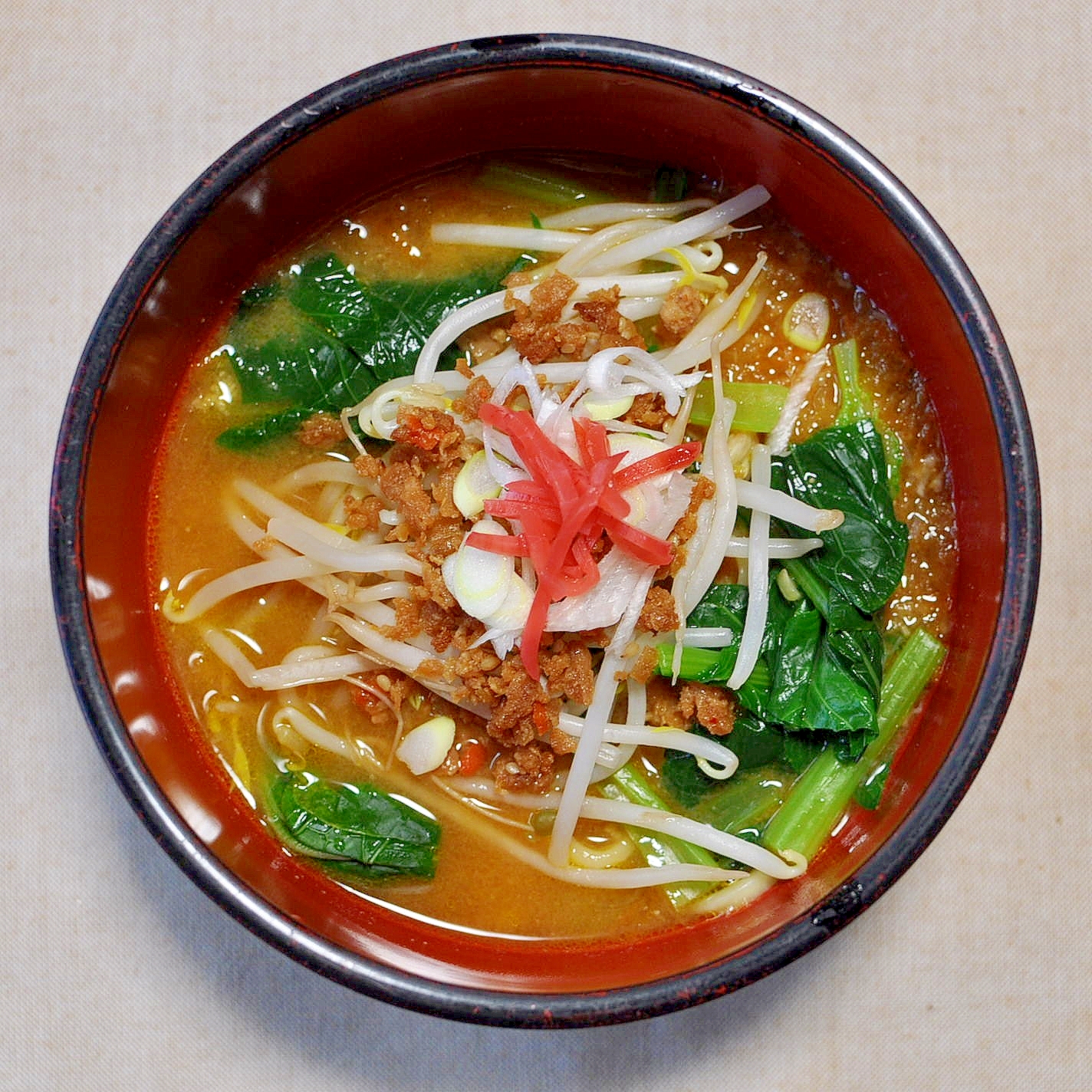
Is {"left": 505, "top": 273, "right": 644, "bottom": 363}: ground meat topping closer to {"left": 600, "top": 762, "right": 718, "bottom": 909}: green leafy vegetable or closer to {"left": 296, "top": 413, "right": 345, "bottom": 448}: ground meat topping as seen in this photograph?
{"left": 296, "top": 413, "right": 345, "bottom": 448}: ground meat topping

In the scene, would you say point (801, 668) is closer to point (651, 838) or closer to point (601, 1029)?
point (651, 838)

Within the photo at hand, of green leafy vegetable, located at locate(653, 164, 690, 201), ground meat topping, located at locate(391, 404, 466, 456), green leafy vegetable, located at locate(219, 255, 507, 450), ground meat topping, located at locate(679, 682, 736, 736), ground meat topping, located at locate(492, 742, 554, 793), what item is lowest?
ground meat topping, located at locate(492, 742, 554, 793)

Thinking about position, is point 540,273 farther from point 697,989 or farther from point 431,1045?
point 431,1045

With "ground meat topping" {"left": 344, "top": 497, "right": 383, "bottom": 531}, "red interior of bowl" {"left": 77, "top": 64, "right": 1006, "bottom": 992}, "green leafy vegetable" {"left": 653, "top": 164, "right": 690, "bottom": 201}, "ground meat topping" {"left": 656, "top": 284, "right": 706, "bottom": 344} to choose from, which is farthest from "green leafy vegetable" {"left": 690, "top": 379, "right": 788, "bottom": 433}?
"ground meat topping" {"left": 344, "top": 497, "right": 383, "bottom": 531}

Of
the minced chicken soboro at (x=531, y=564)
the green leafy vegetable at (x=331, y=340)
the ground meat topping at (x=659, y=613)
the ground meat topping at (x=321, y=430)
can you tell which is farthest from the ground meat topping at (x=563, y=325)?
the ground meat topping at (x=659, y=613)

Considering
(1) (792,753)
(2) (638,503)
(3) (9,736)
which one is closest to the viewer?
(2) (638,503)

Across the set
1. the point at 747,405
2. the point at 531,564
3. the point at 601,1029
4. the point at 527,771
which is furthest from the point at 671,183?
the point at 601,1029

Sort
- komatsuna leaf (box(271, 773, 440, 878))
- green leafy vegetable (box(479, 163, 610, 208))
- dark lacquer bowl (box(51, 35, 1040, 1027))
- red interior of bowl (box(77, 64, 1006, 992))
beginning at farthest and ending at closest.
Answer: green leafy vegetable (box(479, 163, 610, 208))
komatsuna leaf (box(271, 773, 440, 878))
red interior of bowl (box(77, 64, 1006, 992))
dark lacquer bowl (box(51, 35, 1040, 1027))

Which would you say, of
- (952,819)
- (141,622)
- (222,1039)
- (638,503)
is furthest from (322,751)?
(952,819)
